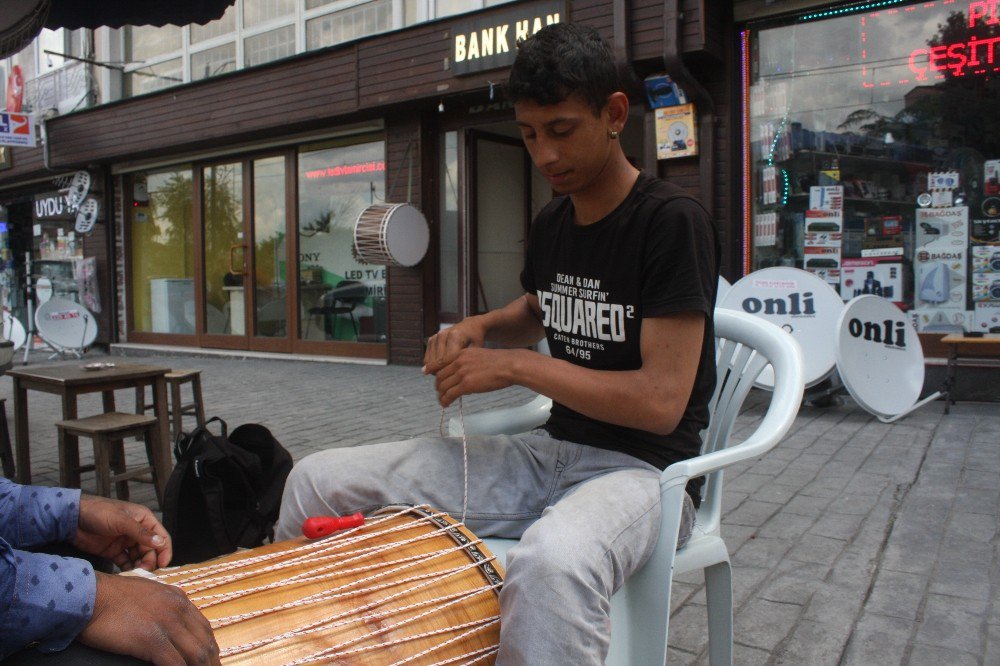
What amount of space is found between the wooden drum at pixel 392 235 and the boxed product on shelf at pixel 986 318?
5.43m

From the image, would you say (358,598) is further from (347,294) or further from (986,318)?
(347,294)

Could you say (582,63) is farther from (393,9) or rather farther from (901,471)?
(393,9)

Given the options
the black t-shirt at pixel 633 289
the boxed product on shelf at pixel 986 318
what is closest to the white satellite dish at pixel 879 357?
the boxed product on shelf at pixel 986 318

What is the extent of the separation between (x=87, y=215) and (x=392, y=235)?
7.22m

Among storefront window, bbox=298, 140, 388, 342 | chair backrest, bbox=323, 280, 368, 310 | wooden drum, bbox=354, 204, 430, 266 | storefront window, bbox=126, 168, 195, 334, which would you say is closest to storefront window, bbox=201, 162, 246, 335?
storefront window, bbox=126, 168, 195, 334

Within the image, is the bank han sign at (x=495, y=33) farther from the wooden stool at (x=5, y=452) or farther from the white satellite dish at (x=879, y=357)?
the wooden stool at (x=5, y=452)

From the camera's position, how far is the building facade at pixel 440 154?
6.57 m

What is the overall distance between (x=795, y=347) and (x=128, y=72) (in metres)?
13.3

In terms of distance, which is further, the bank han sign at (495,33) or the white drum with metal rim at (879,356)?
the bank han sign at (495,33)

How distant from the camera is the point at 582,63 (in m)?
1.71

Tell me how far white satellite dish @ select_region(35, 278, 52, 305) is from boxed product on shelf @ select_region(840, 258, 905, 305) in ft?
40.8

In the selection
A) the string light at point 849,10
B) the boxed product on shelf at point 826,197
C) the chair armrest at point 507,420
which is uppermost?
the string light at point 849,10

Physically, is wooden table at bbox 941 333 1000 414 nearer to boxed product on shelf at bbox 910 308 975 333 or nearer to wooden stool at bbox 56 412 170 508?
boxed product on shelf at bbox 910 308 975 333

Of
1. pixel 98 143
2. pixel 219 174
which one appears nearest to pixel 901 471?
pixel 219 174
